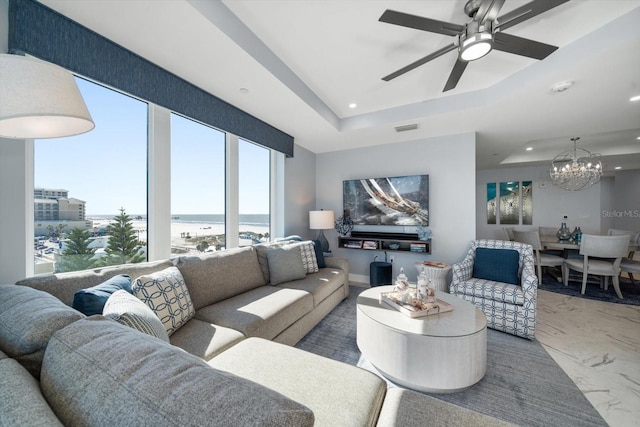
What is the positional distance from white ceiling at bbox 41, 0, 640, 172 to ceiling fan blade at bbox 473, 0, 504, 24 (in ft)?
0.93

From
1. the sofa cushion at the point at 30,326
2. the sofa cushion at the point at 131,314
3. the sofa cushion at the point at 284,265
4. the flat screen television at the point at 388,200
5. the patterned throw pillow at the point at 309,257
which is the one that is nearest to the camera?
the sofa cushion at the point at 30,326

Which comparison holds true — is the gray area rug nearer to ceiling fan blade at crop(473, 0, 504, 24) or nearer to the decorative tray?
the decorative tray

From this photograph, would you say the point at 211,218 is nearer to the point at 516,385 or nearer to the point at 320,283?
the point at 320,283

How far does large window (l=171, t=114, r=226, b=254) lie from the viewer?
2441mm

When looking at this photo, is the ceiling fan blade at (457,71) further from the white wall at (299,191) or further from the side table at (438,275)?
the white wall at (299,191)

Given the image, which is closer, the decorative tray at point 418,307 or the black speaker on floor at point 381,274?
the decorative tray at point 418,307

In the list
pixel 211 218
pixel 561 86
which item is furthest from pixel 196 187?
pixel 561 86

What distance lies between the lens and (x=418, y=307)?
6.29 ft

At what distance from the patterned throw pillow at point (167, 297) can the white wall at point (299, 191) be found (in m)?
2.24

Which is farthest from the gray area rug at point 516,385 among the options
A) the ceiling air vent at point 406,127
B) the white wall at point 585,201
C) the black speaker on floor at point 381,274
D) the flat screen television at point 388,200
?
the white wall at point 585,201

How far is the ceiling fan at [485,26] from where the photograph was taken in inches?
55.1

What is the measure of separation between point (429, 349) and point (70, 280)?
7.48ft

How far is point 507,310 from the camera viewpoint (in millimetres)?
2414

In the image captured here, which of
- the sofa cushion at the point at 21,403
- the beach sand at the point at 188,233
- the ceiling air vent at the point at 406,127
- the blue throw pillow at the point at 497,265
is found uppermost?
the ceiling air vent at the point at 406,127
